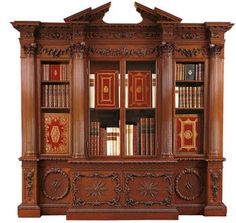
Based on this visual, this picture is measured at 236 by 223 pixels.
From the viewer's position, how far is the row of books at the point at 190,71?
5.95 meters

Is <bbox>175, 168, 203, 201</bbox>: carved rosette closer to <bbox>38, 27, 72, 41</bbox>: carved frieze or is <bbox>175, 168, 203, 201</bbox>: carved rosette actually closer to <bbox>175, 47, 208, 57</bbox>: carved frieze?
<bbox>175, 47, 208, 57</bbox>: carved frieze

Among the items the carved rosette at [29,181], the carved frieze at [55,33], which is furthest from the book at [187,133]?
the carved rosette at [29,181]

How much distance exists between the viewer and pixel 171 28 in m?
5.72

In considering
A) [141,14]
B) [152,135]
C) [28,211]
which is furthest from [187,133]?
[28,211]

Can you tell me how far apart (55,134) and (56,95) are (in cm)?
57

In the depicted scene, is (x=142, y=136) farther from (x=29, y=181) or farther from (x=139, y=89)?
(x=29, y=181)

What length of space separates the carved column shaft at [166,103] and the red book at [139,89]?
0.87 ft

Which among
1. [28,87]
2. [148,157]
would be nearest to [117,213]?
[148,157]

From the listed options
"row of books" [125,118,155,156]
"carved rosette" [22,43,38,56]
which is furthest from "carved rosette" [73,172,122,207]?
"carved rosette" [22,43,38,56]

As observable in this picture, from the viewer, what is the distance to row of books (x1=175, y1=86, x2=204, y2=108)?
234 inches

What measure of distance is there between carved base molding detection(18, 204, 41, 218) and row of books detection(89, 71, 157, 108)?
1702 millimetres

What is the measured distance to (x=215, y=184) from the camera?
591cm

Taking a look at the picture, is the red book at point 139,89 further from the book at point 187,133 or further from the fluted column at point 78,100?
the fluted column at point 78,100

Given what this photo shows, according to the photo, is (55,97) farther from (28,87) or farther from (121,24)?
(121,24)
